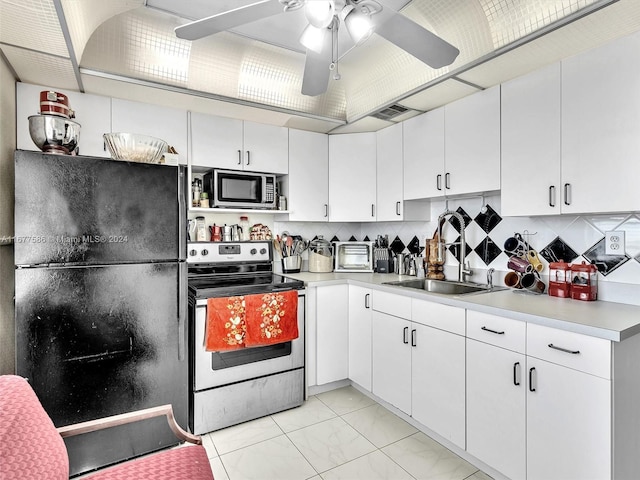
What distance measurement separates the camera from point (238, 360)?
232 centimetres

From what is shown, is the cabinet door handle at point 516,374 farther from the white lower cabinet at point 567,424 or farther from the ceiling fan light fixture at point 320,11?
the ceiling fan light fixture at point 320,11

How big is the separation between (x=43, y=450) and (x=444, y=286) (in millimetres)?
2437

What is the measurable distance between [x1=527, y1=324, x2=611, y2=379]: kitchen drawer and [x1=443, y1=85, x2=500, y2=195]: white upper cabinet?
962 millimetres

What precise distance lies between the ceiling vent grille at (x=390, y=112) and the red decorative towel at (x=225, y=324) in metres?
1.74

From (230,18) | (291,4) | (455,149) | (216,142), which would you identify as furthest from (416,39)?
(216,142)

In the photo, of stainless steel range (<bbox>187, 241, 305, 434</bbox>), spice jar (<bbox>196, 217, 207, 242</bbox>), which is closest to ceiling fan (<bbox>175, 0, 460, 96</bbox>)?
stainless steel range (<bbox>187, 241, 305, 434</bbox>)

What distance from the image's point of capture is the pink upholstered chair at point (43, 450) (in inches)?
40.1

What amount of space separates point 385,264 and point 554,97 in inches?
69.1

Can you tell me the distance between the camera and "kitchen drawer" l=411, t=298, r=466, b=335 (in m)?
1.92

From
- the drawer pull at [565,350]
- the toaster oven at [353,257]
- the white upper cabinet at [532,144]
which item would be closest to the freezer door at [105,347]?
the toaster oven at [353,257]

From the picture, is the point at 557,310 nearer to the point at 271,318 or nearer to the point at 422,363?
the point at 422,363

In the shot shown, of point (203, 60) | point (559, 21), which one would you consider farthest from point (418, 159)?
point (203, 60)

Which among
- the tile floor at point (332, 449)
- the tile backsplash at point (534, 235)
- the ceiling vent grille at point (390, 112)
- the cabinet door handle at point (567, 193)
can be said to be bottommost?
the tile floor at point (332, 449)

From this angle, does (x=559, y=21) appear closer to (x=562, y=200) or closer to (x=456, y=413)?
(x=562, y=200)
